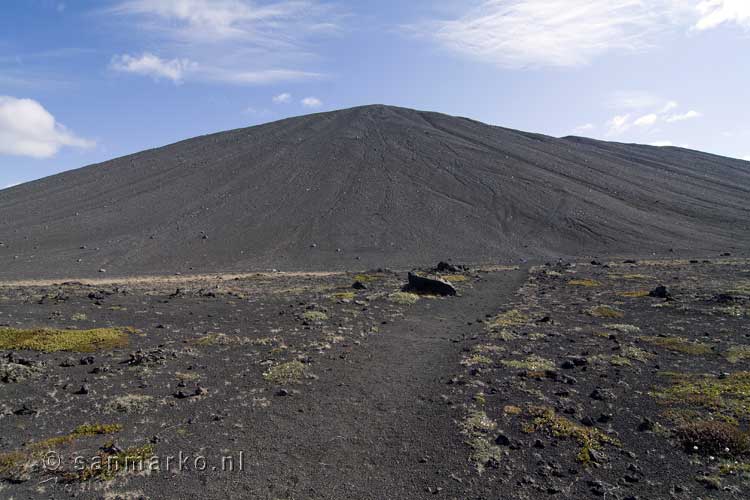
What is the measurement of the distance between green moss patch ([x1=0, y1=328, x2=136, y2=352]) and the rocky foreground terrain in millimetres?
86

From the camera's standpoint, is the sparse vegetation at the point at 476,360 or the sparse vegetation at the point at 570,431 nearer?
the sparse vegetation at the point at 570,431

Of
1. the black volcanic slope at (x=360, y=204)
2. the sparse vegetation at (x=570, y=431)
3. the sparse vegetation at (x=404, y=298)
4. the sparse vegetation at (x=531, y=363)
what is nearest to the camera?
the sparse vegetation at (x=570, y=431)

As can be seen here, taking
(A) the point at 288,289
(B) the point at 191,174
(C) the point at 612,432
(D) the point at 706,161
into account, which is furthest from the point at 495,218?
(D) the point at 706,161

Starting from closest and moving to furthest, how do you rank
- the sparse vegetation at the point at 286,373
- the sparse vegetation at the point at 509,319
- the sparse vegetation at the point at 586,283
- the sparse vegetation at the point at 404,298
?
the sparse vegetation at the point at 286,373 → the sparse vegetation at the point at 509,319 → the sparse vegetation at the point at 404,298 → the sparse vegetation at the point at 586,283

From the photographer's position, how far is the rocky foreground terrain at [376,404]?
692 centimetres

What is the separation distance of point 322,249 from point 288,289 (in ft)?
81.8

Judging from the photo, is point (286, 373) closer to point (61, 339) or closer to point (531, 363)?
point (531, 363)

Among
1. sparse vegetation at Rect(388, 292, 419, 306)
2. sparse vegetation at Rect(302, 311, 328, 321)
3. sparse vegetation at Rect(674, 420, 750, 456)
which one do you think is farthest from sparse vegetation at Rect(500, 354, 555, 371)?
sparse vegetation at Rect(388, 292, 419, 306)

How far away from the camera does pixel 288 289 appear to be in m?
28.6

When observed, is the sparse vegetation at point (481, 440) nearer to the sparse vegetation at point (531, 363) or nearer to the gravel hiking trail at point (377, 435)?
the gravel hiking trail at point (377, 435)

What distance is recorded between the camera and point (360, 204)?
2613 inches

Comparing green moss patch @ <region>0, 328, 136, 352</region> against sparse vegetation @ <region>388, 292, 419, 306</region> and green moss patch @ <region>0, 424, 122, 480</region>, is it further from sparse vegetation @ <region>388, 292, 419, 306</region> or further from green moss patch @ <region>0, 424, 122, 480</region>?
sparse vegetation @ <region>388, 292, 419, 306</region>

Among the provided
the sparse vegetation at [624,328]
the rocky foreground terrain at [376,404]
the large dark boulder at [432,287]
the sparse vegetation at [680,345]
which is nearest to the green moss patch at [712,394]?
the rocky foreground terrain at [376,404]

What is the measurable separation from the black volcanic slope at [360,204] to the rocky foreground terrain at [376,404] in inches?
1203
